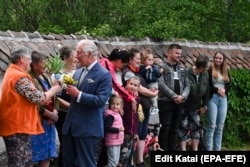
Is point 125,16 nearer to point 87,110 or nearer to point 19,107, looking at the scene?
point 87,110

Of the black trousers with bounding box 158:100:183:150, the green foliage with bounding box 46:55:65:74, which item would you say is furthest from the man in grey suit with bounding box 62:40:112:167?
the black trousers with bounding box 158:100:183:150

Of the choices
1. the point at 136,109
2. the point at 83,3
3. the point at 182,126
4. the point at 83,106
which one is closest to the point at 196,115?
the point at 182,126

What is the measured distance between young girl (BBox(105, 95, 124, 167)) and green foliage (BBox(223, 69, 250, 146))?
4025mm

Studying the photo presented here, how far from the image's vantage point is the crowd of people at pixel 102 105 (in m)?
6.16

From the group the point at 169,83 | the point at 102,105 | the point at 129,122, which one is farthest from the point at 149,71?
the point at 102,105

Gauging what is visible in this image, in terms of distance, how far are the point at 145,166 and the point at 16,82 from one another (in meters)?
3.17

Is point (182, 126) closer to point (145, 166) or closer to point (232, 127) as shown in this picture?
point (145, 166)

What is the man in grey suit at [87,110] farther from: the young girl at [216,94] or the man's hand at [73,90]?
the young girl at [216,94]

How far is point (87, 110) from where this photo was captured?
6.34 m

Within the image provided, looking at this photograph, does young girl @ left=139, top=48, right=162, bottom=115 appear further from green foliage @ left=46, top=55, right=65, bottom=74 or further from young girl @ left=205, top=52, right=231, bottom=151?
green foliage @ left=46, top=55, right=65, bottom=74

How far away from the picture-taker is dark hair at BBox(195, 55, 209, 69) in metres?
9.03

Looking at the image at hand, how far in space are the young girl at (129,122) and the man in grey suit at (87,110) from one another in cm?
112

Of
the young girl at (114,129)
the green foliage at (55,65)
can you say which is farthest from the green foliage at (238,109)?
the green foliage at (55,65)

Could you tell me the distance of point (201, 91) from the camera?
9188 mm
